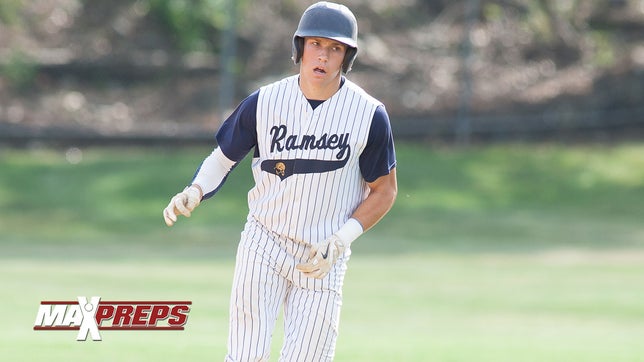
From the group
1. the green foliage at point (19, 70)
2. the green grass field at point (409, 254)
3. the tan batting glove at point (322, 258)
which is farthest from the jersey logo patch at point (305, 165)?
the green foliage at point (19, 70)

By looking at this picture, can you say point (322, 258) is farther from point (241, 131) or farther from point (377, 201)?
point (241, 131)

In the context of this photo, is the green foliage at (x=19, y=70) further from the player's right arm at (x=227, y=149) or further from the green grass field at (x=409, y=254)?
the player's right arm at (x=227, y=149)

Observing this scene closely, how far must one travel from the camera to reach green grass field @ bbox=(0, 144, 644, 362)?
10.4m

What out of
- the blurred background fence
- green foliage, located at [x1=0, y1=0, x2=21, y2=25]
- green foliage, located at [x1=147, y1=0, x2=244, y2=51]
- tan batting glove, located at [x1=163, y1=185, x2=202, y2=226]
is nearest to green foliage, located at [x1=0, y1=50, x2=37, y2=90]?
the blurred background fence

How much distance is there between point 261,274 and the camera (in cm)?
626

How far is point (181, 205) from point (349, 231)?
0.78 m

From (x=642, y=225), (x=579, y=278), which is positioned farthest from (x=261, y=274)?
(x=642, y=225)

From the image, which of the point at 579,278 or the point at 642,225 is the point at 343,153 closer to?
the point at 579,278

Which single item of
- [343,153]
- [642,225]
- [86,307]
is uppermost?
[642,225]

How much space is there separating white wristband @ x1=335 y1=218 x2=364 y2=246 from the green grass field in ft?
10.0

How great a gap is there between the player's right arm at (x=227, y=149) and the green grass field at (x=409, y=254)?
2790 millimetres

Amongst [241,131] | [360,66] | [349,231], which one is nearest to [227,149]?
[241,131]

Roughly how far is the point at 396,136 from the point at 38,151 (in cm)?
600

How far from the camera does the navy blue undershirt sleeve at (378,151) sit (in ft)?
20.8
